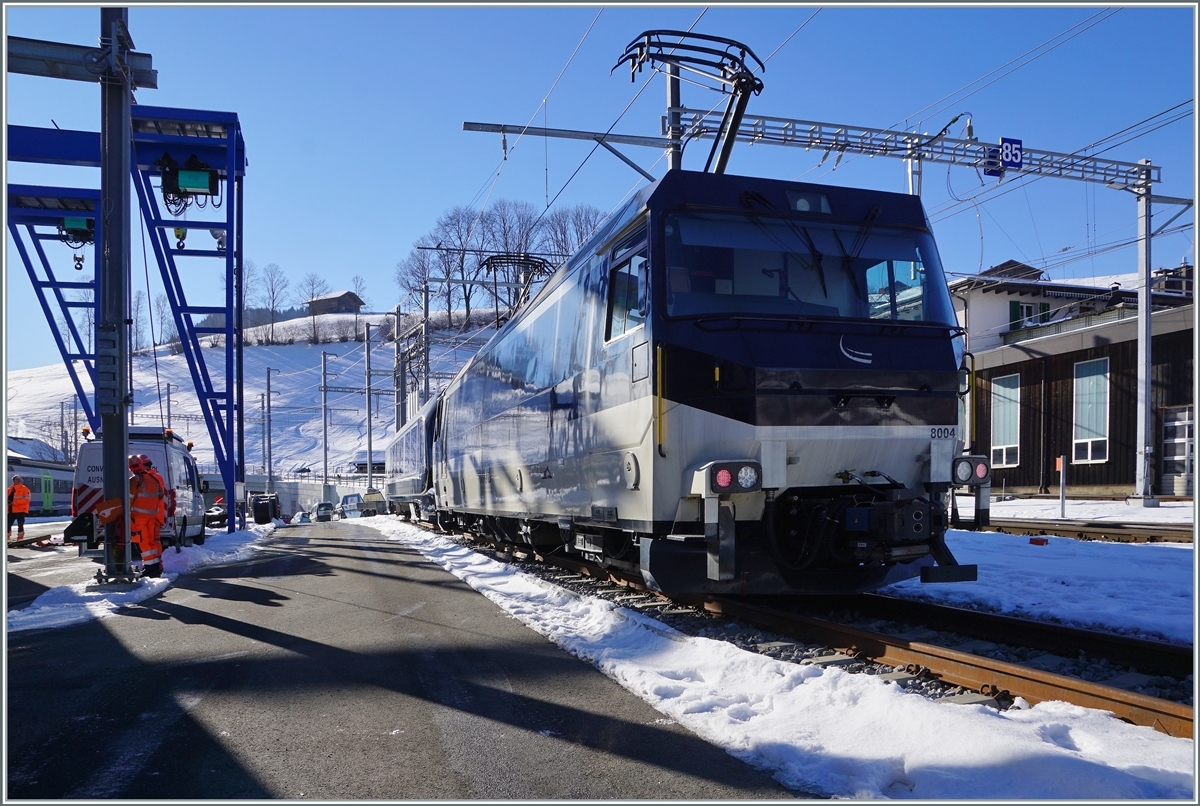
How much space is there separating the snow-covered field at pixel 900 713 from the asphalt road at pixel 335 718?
0.90ft

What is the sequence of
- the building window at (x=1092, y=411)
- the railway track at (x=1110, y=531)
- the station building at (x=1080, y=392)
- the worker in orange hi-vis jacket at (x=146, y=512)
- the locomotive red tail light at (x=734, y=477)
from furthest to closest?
the building window at (x=1092, y=411)
the station building at (x=1080, y=392)
the railway track at (x=1110, y=531)
the worker in orange hi-vis jacket at (x=146, y=512)
the locomotive red tail light at (x=734, y=477)

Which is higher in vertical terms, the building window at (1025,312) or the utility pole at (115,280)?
the building window at (1025,312)

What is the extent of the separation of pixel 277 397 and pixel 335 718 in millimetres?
104446

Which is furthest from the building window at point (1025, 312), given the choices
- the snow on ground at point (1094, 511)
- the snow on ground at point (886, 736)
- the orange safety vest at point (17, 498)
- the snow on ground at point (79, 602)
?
the orange safety vest at point (17, 498)

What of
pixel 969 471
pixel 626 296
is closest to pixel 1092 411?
pixel 969 471

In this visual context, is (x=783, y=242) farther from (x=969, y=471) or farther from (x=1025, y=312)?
(x=1025, y=312)

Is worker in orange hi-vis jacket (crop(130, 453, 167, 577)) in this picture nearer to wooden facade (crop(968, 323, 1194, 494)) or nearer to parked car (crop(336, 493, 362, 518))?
wooden facade (crop(968, 323, 1194, 494))

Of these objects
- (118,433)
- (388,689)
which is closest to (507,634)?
(388,689)

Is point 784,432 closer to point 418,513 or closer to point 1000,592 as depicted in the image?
point 1000,592

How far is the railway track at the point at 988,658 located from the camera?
166 inches

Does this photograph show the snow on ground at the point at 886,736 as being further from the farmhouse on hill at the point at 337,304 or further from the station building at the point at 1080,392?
the farmhouse on hill at the point at 337,304

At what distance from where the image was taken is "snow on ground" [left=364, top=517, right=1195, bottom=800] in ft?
11.2

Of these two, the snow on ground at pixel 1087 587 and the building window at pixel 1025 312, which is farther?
the building window at pixel 1025 312

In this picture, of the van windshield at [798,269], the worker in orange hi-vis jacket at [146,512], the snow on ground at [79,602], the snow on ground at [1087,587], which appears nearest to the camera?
the van windshield at [798,269]
